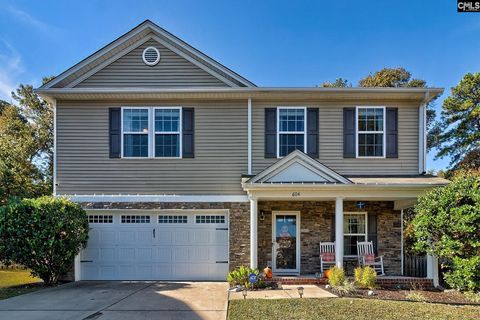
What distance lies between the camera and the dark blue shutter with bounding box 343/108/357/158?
1074cm

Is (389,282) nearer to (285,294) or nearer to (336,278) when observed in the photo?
(336,278)

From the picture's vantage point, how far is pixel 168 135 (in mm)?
10711

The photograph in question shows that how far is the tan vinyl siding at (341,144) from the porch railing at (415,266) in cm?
262

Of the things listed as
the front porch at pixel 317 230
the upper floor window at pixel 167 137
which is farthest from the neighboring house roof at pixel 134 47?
the front porch at pixel 317 230

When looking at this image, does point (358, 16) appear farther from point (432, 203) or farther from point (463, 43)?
point (432, 203)

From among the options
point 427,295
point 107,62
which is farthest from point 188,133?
point 427,295

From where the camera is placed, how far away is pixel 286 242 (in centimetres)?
1095

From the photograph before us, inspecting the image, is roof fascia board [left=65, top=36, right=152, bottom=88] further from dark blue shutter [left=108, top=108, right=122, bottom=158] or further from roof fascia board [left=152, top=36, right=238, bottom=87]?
dark blue shutter [left=108, top=108, right=122, bottom=158]

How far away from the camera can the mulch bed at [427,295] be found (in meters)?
7.79

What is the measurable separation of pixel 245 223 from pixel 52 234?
537cm

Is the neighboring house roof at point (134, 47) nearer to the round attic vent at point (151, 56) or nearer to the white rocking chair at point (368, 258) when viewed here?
the round attic vent at point (151, 56)

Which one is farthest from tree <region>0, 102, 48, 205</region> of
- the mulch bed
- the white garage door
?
the mulch bed

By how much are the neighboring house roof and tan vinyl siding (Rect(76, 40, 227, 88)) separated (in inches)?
5.0

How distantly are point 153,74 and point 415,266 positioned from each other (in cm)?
1005
